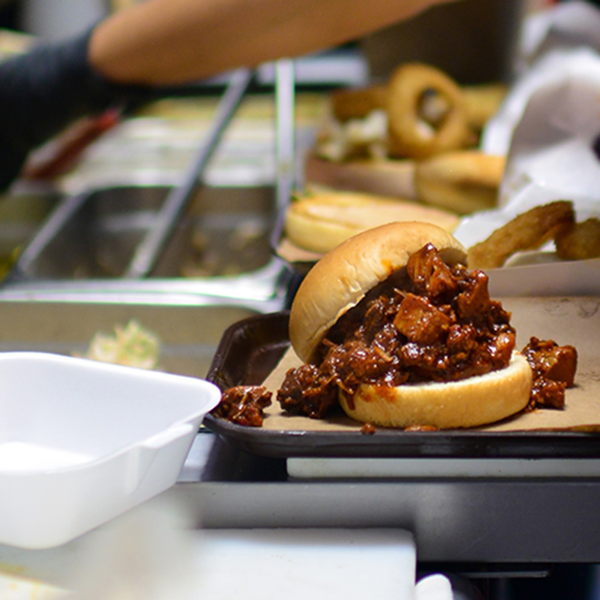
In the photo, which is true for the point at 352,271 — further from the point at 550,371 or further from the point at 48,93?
the point at 48,93

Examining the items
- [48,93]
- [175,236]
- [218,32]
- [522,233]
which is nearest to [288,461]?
[522,233]

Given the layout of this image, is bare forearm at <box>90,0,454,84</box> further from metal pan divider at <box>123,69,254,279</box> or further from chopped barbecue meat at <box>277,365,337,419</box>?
chopped barbecue meat at <box>277,365,337,419</box>

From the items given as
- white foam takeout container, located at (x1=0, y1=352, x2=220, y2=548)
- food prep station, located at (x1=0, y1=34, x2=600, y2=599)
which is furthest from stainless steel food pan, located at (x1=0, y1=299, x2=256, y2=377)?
white foam takeout container, located at (x1=0, y1=352, x2=220, y2=548)

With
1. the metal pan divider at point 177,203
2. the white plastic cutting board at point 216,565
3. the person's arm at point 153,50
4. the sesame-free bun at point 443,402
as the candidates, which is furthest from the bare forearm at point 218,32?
the white plastic cutting board at point 216,565

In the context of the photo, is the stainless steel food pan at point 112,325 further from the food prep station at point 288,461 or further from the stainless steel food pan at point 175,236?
the stainless steel food pan at point 175,236

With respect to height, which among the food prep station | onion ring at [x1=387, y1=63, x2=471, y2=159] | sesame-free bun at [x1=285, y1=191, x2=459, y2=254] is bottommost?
the food prep station

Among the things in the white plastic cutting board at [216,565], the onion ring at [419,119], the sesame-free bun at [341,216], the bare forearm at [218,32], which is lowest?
the white plastic cutting board at [216,565]

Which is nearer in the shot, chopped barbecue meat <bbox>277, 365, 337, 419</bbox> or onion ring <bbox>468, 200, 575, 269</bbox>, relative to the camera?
chopped barbecue meat <bbox>277, 365, 337, 419</bbox>

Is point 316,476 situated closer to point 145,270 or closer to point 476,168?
point 145,270
